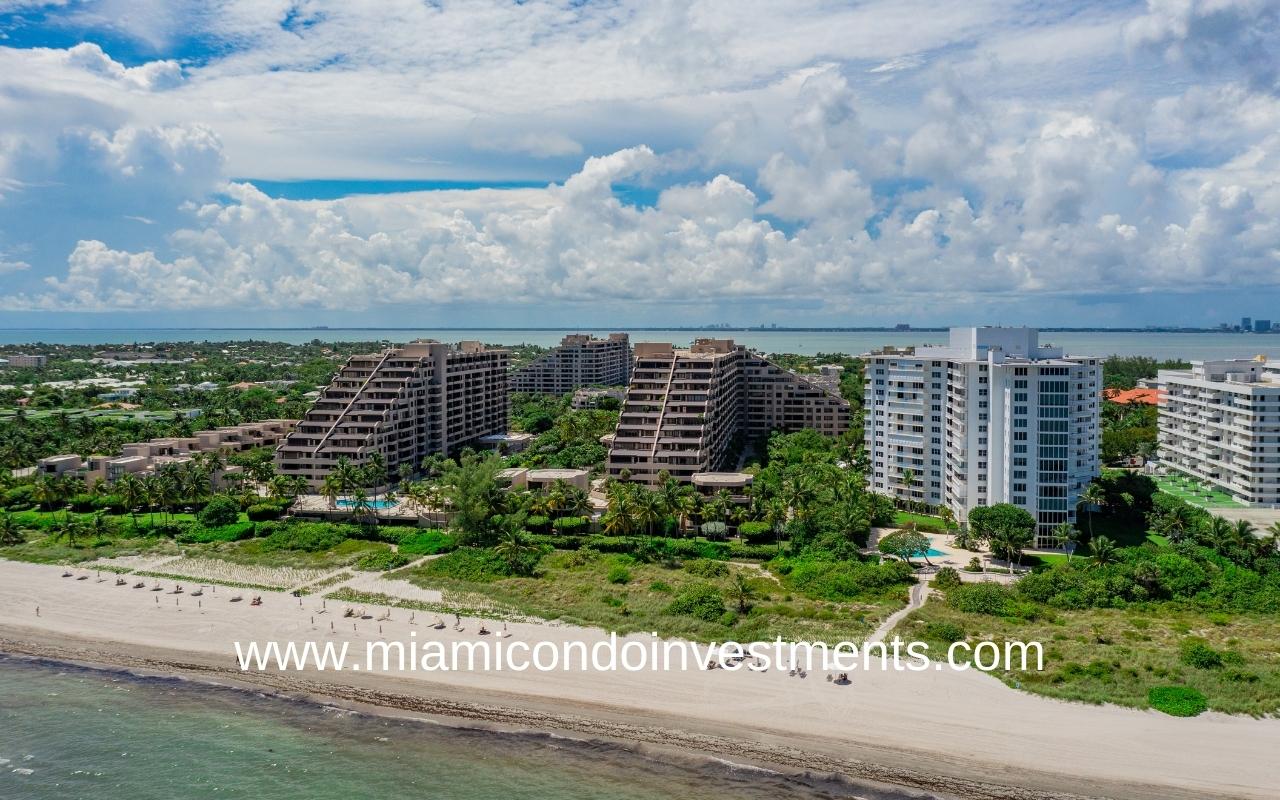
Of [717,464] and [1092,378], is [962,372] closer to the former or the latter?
[1092,378]

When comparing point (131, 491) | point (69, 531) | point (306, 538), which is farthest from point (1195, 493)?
point (69, 531)

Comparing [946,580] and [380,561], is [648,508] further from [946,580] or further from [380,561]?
[946,580]

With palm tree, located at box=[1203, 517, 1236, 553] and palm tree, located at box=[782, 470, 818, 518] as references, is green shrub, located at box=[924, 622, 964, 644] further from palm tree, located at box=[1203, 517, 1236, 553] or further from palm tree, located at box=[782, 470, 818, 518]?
palm tree, located at box=[1203, 517, 1236, 553]

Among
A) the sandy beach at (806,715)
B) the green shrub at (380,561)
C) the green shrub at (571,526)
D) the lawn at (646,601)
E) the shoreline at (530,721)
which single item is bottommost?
the shoreline at (530,721)

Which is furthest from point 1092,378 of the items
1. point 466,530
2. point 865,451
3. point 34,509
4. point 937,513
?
point 34,509

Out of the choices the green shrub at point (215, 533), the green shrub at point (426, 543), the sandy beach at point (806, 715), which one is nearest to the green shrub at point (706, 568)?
the sandy beach at point (806, 715)

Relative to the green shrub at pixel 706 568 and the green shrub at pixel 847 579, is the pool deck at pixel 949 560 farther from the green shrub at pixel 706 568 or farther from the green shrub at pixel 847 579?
the green shrub at pixel 706 568
